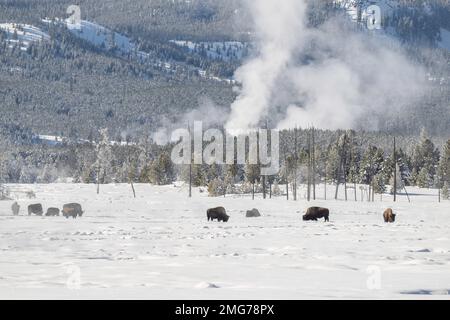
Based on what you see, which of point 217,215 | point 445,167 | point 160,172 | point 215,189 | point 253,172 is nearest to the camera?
point 217,215

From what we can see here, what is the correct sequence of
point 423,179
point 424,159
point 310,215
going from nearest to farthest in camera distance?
point 310,215, point 423,179, point 424,159

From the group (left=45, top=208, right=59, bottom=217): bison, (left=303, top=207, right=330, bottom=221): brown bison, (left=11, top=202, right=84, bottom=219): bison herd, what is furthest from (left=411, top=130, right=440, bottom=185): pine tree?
(left=45, top=208, right=59, bottom=217): bison

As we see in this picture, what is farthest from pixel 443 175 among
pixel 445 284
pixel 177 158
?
pixel 445 284

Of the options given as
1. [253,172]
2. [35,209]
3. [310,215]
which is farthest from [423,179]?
[35,209]

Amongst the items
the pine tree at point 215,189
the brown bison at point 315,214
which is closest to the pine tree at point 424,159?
the pine tree at point 215,189

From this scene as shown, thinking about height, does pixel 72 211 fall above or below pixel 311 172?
below

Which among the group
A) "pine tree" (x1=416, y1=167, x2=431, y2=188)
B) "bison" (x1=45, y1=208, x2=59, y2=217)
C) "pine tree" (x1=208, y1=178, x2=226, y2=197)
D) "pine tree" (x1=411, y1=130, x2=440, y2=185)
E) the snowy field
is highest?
"pine tree" (x1=411, y1=130, x2=440, y2=185)

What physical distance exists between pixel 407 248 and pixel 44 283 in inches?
573

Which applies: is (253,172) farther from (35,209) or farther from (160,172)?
(35,209)

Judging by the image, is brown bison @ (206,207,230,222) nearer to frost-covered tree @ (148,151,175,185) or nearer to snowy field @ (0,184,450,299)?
snowy field @ (0,184,450,299)

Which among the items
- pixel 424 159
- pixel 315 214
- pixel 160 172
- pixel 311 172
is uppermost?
pixel 424 159
